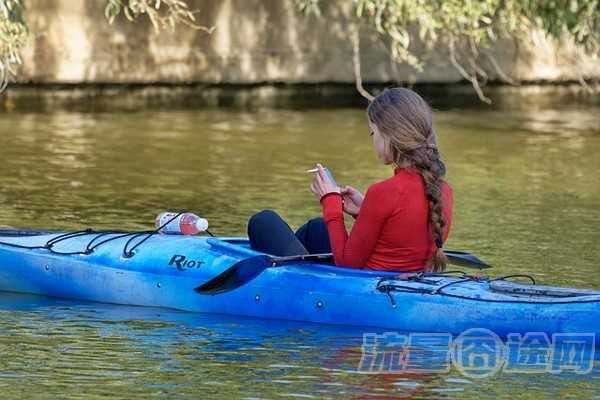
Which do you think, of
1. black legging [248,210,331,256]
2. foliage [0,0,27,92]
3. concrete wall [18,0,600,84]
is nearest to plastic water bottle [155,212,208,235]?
black legging [248,210,331,256]

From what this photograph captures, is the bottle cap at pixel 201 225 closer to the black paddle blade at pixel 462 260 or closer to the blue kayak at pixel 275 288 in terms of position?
the blue kayak at pixel 275 288

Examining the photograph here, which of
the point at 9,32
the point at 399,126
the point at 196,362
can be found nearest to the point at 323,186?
the point at 399,126

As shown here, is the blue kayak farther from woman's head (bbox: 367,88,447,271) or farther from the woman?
woman's head (bbox: 367,88,447,271)

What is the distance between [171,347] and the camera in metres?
7.56

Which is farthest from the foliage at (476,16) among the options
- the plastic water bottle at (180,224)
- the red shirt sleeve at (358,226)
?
the red shirt sleeve at (358,226)

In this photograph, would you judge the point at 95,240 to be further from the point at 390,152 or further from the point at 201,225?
the point at 390,152

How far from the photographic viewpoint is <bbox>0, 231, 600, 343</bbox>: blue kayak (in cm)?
758

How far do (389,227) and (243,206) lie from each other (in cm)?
437

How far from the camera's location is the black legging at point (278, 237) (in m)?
8.22

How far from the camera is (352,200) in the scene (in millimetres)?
8023

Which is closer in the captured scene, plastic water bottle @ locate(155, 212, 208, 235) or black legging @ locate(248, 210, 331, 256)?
black legging @ locate(248, 210, 331, 256)

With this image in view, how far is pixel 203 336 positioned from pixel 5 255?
1.56m

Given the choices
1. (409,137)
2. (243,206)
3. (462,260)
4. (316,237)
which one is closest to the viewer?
(409,137)

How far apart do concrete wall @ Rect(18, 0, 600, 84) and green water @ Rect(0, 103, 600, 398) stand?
0.73 metres
